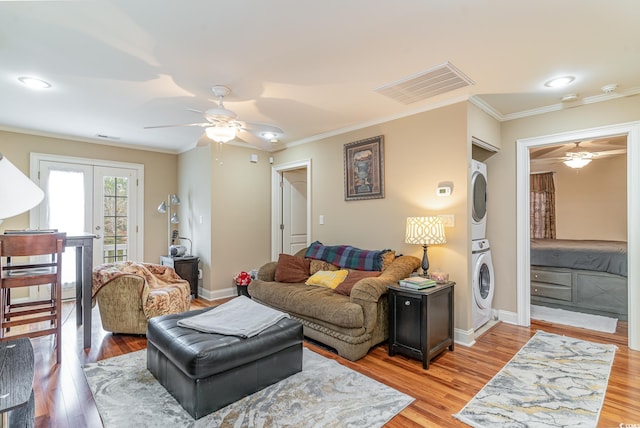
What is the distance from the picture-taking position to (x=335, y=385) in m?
2.35

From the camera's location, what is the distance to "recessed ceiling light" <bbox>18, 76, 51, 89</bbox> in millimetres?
2728

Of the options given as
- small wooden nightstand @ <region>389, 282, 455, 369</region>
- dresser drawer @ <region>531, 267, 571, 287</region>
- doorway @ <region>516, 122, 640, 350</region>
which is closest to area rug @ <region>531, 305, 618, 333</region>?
dresser drawer @ <region>531, 267, 571, 287</region>

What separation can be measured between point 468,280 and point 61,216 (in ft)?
18.3

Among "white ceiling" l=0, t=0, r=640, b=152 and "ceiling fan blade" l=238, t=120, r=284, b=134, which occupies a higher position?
"white ceiling" l=0, t=0, r=640, b=152

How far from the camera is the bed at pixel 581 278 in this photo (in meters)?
3.93

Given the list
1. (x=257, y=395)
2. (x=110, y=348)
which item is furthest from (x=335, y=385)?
(x=110, y=348)

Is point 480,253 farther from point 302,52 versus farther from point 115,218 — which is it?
point 115,218

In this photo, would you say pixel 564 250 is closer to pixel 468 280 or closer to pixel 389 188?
pixel 468 280

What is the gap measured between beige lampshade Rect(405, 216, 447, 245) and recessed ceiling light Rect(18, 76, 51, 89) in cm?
365

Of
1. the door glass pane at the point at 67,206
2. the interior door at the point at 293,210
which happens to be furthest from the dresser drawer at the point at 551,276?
the door glass pane at the point at 67,206

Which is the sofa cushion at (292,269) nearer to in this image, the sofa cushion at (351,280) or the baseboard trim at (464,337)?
the sofa cushion at (351,280)

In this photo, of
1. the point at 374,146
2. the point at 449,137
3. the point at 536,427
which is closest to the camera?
the point at 536,427

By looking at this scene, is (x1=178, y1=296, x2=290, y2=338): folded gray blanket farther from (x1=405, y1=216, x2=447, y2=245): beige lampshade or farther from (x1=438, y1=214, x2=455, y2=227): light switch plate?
(x1=438, y1=214, x2=455, y2=227): light switch plate

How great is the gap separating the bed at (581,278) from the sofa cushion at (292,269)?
3.30 metres
